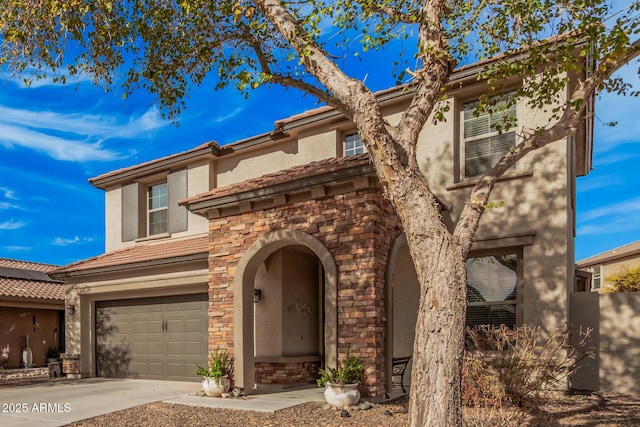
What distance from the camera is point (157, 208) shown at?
675 inches

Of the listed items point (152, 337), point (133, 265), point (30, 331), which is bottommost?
point (30, 331)

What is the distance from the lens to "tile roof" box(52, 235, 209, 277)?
13.5 m

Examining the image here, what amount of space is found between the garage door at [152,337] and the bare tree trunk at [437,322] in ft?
26.7

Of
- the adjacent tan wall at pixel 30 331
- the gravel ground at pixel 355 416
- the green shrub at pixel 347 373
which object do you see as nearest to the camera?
the gravel ground at pixel 355 416

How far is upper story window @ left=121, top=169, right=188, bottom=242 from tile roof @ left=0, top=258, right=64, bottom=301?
4398 millimetres

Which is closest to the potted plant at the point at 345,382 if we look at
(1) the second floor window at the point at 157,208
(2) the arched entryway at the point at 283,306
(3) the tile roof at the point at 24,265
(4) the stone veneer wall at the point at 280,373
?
(2) the arched entryway at the point at 283,306

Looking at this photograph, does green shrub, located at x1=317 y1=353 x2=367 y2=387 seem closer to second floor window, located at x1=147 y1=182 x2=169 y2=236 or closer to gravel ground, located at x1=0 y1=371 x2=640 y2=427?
gravel ground, located at x1=0 y1=371 x2=640 y2=427

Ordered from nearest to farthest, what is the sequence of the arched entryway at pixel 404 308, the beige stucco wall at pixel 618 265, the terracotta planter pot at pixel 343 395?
the terracotta planter pot at pixel 343 395
the arched entryway at pixel 404 308
the beige stucco wall at pixel 618 265

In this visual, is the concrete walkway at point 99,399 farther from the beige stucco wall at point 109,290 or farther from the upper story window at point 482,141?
the upper story window at point 482,141

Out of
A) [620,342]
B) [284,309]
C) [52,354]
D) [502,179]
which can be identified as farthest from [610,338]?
[52,354]

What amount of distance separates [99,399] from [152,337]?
11.0 feet

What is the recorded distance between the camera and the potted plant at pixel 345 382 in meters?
8.68

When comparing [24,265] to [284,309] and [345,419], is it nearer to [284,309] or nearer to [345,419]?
[284,309]

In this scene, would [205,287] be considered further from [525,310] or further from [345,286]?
[525,310]
